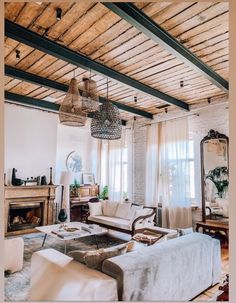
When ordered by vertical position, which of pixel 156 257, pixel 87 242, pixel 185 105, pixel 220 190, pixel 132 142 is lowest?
pixel 87 242

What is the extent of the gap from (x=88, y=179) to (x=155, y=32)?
5361 mm

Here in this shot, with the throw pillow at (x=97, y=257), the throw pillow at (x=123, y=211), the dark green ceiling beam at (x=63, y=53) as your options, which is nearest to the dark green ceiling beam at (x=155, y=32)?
the dark green ceiling beam at (x=63, y=53)

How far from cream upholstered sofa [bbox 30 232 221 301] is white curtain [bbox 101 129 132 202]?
4129 mm

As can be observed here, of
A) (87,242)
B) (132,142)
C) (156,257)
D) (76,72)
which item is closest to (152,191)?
(132,142)

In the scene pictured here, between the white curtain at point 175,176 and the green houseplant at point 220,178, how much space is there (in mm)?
668

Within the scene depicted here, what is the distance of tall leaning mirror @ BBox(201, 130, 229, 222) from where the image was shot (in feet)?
14.8

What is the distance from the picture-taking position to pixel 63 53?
3.03 meters

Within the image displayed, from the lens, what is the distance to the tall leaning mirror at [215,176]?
4.50 meters

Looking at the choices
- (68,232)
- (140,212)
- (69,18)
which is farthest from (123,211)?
(69,18)

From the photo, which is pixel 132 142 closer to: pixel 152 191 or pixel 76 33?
pixel 152 191

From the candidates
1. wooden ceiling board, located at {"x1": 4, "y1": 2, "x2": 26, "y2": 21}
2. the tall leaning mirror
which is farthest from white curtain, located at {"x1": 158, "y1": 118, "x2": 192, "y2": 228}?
wooden ceiling board, located at {"x1": 4, "y1": 2, "x2": 26, "y2": 21}

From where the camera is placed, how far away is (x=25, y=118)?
18.1 feet

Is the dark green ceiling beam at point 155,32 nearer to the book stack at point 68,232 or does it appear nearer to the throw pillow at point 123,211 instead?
the book stack at point 68,232

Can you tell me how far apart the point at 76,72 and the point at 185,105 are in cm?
256
